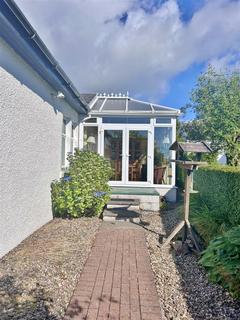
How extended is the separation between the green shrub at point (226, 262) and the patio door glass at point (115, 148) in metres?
7.23

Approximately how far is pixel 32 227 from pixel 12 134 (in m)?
2.28

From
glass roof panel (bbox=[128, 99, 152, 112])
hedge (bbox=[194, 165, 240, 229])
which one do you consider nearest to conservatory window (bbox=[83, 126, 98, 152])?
glass roof panel (bbox=[128, 99, 152, 112])

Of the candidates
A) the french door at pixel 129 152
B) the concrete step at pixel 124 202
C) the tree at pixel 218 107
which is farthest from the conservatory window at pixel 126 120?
the tree at pixel 218 107

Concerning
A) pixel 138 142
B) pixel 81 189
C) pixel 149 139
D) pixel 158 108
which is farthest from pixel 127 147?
pixel 81 189

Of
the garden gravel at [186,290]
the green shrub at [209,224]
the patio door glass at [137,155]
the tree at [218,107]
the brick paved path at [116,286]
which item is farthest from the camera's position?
the tree at [218,107]

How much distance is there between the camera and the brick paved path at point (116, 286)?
3.17m

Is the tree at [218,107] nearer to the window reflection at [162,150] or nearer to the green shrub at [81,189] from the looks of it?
the window reflection at [162,150]

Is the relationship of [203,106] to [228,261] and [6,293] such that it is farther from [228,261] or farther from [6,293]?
[6,293]

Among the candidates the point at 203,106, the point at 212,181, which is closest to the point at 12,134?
the point at 212,181

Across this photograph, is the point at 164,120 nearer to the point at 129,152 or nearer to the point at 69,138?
the point at 129,152

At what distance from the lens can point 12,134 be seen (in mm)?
5016

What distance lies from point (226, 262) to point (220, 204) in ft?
7.58

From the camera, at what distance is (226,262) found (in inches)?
151

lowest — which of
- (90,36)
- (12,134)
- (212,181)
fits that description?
(212,181)
